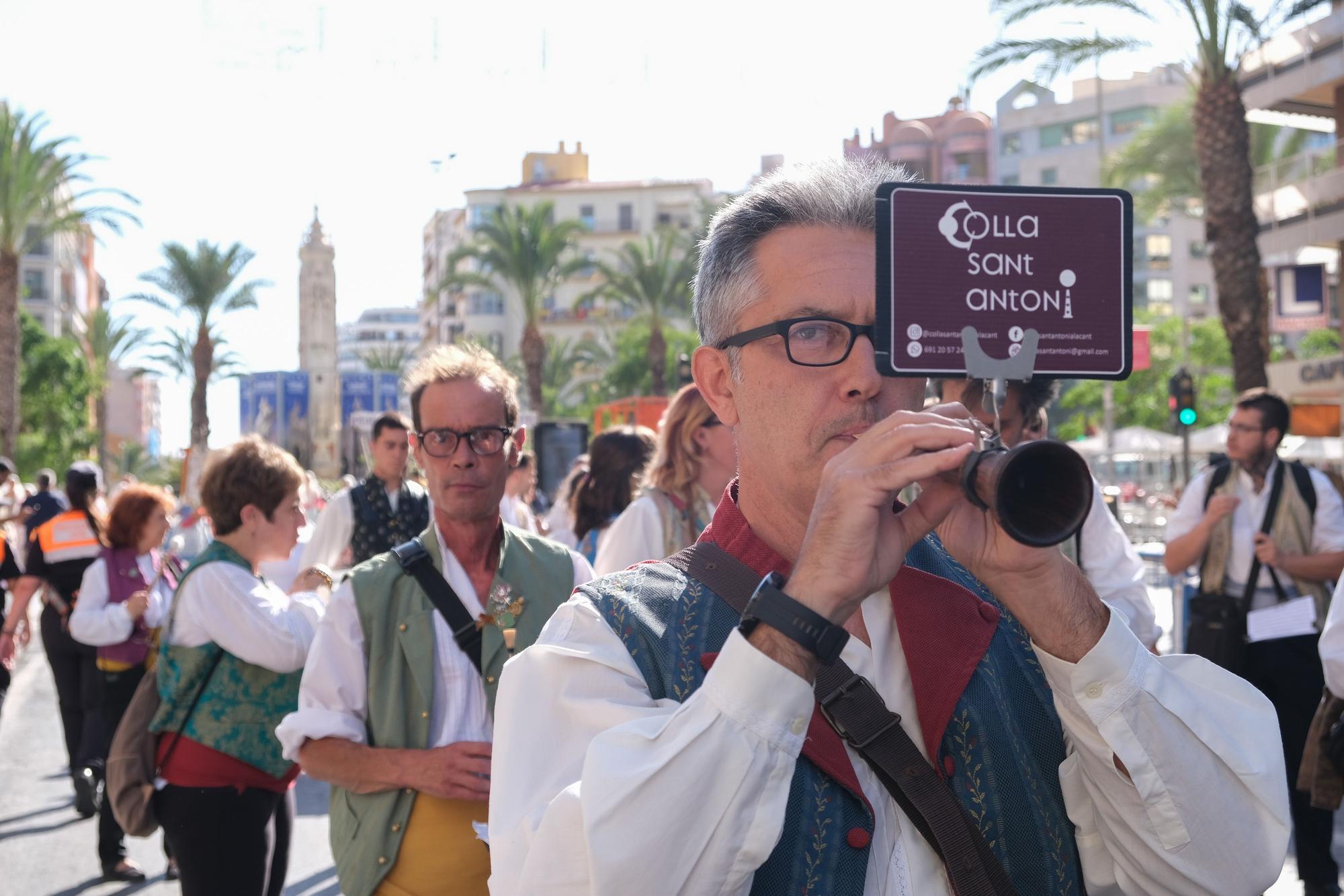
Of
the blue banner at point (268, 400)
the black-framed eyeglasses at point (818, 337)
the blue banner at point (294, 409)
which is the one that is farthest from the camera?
the blue banner at point (294, 409)

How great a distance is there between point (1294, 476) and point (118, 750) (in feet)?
17.0

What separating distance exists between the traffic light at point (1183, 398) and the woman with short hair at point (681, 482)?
1383cm

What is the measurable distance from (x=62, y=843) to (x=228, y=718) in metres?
4.07

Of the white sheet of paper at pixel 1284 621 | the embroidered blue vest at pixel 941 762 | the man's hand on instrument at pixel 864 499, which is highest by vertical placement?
the man's hand on instrument at pixel 864 499

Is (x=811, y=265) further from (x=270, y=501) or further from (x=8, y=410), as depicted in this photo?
(x=8, y=410)

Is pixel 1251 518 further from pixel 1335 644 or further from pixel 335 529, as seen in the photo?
pixel 335 529

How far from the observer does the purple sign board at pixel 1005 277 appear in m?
1.96

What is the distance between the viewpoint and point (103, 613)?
25.3 ft

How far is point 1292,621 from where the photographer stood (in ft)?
20.8

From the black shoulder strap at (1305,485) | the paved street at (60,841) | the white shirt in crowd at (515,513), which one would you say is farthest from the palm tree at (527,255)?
the black shoulder strap at (1305,485)

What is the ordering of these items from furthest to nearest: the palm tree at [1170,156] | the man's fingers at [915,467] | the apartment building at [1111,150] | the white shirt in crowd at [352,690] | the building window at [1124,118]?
the apartment building at [1111,150] → the building window at [1124,118] → the palm tree at [1170,156] → the white shirt in crowd at [352,690] → the man's fingers at [915,467]

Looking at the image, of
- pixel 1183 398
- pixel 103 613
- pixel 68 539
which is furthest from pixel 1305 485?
pixel 1183 398

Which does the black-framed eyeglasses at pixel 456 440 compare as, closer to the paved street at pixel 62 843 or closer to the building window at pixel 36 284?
the paved street at pixel 62 843

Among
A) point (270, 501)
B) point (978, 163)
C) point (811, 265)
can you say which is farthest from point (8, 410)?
point (978, 163)
